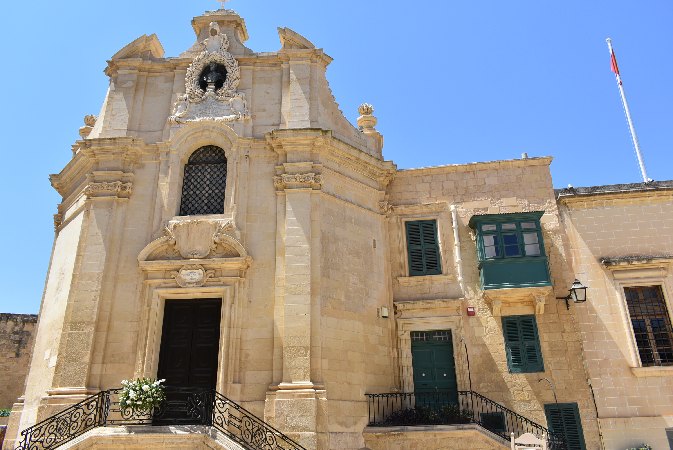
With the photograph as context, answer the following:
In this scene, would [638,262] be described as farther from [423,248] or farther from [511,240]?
[423,248]

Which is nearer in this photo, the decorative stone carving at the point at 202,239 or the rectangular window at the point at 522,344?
the decorative stone carving at the point at 202,239

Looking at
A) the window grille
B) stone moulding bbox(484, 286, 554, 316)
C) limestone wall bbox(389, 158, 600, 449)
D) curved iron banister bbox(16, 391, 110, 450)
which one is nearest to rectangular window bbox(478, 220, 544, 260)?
limestone wall bbox(389, 158, 600, 449)

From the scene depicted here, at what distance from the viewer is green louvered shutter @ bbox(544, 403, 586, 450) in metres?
12.9

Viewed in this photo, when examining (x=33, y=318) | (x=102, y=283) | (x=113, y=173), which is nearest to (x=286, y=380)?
(x=102, y=283)

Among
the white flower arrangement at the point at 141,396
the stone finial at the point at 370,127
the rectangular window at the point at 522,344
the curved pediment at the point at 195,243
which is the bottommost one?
the white flower arrangement at the point at 141,396

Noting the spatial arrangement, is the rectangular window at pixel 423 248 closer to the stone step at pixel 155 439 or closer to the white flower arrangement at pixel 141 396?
the stone step at pixel 155 439

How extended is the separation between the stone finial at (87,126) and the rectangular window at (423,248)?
10.4m

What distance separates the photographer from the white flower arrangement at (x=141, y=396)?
10680mm

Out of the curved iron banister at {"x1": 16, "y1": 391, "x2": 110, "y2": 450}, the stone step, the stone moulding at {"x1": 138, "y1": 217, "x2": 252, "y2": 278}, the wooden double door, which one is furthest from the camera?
the stone moulding at {"x1": 138, "y1": 217, "x2": 252, "y2": 278}

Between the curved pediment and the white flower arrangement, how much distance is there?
338 cm

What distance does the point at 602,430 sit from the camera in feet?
42.2

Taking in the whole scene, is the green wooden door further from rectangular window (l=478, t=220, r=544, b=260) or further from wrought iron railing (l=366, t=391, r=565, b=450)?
rectangular window (l=478, t=220, r=544, b=260)

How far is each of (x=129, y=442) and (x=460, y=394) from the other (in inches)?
310

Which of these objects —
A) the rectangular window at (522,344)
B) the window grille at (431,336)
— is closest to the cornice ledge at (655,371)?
the rectangular window at (522,344)
